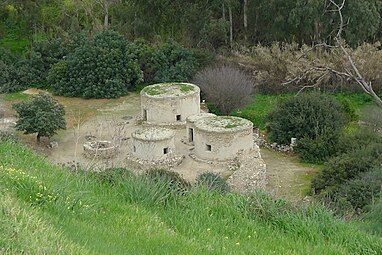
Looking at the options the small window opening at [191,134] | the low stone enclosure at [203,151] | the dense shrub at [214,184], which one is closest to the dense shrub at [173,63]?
the small window opening at [191,134]

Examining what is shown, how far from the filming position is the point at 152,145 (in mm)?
19438

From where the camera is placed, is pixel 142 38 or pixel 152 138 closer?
pixel 152 138

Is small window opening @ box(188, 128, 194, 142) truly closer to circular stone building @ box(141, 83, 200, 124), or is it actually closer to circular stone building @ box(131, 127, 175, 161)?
circular stone building @ box(141, 83, 200, 124)

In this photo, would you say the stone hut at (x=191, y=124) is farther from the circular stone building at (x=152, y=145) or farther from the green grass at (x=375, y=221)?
the green grass at (x=375, y=221)

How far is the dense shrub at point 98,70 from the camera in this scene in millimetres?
27250

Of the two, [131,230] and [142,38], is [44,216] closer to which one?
[131,230]

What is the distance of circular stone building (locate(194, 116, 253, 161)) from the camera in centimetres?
1953

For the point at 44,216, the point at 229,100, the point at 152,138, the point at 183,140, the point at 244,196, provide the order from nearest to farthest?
the point at 44,216, the point at 244,196, the point at 152,138, the point at 183,140, the point at 229,100

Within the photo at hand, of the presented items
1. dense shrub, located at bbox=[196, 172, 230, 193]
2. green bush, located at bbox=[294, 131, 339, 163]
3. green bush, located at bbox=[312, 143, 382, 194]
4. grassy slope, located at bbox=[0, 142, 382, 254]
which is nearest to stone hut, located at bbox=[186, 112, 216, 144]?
green bush, located at bbox=[294, 131, 339, 163]

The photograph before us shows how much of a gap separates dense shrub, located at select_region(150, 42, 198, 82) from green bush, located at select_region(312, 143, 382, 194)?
11135mm

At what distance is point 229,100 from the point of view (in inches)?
977

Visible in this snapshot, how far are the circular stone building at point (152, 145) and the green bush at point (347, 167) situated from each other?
15.7ft

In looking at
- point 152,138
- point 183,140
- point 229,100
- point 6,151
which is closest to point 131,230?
point 6,151

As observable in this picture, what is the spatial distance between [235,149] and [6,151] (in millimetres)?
12062
